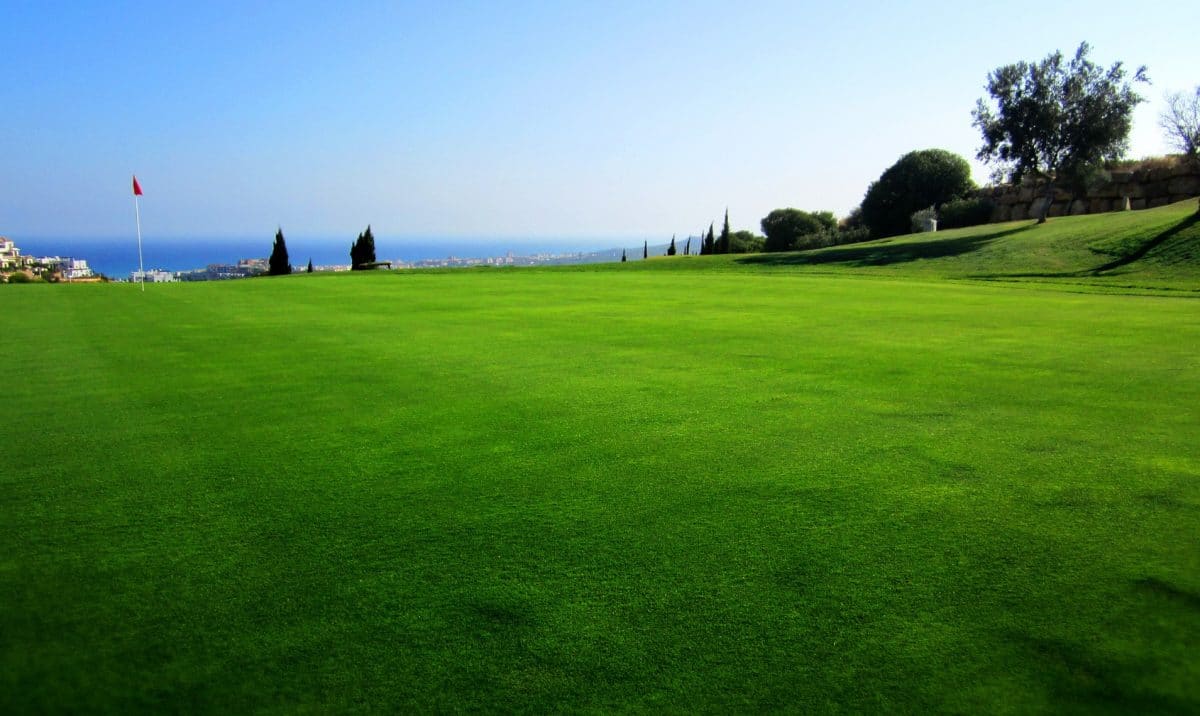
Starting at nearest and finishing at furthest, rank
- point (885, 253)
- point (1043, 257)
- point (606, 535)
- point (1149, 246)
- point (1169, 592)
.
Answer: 1. point (1169, 592)
2. point (606, 535)
3. point (1149, 246)
4. point (1043, 257)
5. point (885, 253)

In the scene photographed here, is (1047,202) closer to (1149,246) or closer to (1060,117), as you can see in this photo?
(1060,117)

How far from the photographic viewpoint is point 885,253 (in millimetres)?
32875

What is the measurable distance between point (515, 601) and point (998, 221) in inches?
1918

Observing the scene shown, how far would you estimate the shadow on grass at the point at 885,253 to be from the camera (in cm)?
3058

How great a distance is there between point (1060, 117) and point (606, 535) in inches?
1483

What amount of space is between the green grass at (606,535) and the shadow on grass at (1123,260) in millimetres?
17206

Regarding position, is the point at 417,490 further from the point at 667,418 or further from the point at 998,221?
the point at 998,221

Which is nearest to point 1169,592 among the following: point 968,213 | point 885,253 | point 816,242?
point 885,253

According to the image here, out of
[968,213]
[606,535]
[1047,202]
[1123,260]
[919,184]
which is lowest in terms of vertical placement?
[606,535]

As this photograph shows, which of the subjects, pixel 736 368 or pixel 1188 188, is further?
pixel 1188 188

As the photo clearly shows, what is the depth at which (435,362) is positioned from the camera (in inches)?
292

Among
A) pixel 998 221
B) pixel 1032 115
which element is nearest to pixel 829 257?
pixel 1032 115

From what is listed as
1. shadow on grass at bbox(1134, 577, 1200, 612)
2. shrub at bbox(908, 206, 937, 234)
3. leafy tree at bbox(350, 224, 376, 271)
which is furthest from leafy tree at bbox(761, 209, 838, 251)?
shadow on grass at bbox(1134, 577, 1200, 612)

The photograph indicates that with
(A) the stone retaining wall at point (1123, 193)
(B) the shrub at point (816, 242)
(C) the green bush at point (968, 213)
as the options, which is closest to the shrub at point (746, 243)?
(B) the shrub at point (816, 242)
